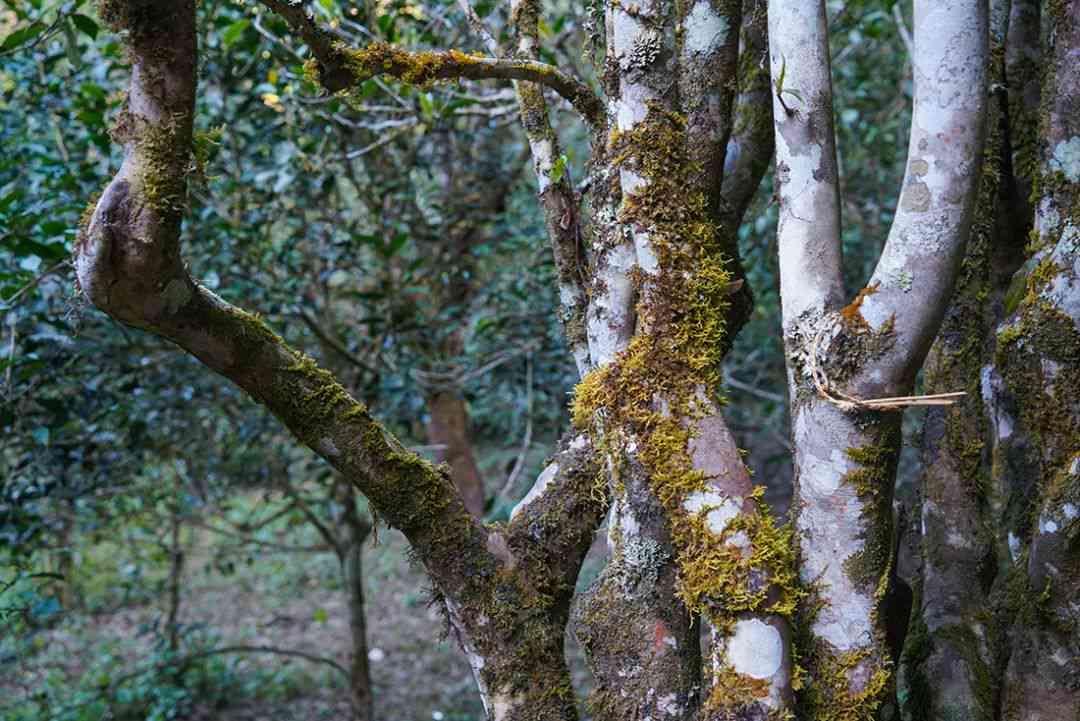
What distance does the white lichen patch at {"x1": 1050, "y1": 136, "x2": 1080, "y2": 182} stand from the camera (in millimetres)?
1911

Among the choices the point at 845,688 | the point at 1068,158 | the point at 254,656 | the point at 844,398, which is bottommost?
the point at 845,688

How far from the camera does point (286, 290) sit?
12.8 ft

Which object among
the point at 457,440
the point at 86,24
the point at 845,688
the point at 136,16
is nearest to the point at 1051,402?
the point at 845,688

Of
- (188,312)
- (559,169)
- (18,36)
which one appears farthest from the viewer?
(18,36)

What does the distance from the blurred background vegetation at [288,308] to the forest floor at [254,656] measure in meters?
0.03

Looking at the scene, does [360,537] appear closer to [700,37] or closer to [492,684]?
[492,684]

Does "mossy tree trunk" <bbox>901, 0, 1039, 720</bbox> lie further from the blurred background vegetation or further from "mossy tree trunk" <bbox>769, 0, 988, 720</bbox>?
the blurred background vegetation

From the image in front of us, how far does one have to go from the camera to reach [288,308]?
4.11 meters

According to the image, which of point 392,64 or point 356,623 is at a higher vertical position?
point 392,64

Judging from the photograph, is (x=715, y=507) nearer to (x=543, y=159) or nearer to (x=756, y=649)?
(x=756, y=649)

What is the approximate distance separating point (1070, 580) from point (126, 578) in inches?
273

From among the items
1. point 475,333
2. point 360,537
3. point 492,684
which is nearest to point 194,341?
point 492,684

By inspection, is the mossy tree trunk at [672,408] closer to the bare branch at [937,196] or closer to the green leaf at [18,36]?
the bare branch at [937,196]

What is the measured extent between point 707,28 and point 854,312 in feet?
2.31
